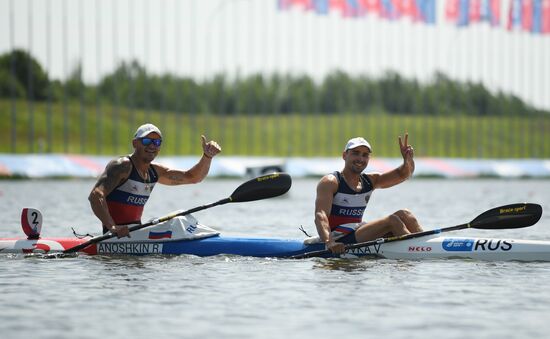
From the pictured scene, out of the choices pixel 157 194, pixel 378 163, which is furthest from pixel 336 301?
pixel 378 163

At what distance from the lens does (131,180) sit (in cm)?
1488

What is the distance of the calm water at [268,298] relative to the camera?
9.52 m

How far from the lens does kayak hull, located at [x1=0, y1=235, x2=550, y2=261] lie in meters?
14.7

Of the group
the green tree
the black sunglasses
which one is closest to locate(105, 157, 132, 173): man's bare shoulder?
the black sunglasses

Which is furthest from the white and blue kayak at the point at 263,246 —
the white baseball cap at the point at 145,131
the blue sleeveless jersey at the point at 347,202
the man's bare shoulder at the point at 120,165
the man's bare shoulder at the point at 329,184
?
the white baseball cap at the point at 145,131

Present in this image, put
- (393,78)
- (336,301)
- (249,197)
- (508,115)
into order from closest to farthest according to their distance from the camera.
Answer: (336,301)
(249,197)
(508,115)
(393,78)

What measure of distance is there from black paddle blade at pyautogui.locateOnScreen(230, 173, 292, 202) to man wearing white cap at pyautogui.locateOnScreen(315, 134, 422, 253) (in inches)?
59.3

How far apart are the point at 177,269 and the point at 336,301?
3.40 meters

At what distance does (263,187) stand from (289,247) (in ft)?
4.89

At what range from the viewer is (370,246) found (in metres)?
14.6

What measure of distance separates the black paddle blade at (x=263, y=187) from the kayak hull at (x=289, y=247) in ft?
3.02

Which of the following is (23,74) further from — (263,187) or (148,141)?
(148,141)

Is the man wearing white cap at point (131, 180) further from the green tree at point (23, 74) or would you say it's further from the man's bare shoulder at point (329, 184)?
the green tree at point (23, 74)

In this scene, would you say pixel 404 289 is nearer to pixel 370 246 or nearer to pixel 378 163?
pixel 370 246
